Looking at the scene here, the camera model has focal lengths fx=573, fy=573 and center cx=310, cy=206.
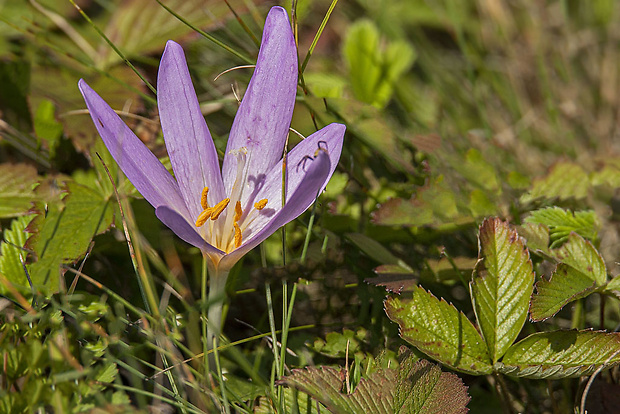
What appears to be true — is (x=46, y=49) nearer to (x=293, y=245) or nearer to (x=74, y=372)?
(x=293, y=245)

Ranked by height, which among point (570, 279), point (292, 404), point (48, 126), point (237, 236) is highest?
point (48, 126)

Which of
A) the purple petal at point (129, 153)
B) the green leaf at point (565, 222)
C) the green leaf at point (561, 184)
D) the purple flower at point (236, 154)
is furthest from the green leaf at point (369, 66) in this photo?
the purple petal at point (129, 153)

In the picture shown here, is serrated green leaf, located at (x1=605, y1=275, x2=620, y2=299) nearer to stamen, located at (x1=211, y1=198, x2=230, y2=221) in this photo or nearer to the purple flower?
the purple flower

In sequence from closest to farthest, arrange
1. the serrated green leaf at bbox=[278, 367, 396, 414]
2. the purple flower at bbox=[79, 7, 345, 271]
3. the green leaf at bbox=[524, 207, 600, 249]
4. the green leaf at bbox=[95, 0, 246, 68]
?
the serrated green leaf at bbox=[278, 367, 396, 414]
the purple flower at bbox=[79, 7, 345, 271]
the green leaf at bbox=[524, 207, 600, 249]
the green leaf at bbox=[95, 0, 246, 68]

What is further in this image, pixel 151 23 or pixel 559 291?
pixel 151 23

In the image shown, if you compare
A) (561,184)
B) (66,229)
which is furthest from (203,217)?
(561,184)

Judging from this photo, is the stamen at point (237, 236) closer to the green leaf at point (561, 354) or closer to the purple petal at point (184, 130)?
the purple petal at point (184, 130)

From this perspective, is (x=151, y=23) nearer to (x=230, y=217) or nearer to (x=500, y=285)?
(x=230, y=217)

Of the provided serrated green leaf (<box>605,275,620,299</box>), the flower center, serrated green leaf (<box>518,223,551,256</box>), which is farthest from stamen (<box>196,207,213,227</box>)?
serrated green leaf (<box>605,275,620,299</box>)
